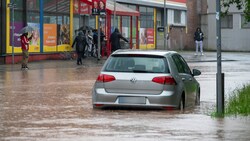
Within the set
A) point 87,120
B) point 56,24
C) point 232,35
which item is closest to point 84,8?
point 56,24

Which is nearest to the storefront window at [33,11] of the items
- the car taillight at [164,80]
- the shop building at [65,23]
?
the shop building at [65,23]

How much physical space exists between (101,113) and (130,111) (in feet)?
2.53

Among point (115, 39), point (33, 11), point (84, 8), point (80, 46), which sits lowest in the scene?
point (80, 46)

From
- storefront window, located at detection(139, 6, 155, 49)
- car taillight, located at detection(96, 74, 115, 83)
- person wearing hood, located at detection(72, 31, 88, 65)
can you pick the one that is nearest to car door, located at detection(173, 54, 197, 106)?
car taillight, located at detection(96, 74, 115, 83)

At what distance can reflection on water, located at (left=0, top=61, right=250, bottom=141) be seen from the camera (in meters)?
13.7

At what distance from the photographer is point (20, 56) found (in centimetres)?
4253

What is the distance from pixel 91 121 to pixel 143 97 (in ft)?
8.51

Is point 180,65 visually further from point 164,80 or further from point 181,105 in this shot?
point 164,80

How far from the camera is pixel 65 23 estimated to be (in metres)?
48.4

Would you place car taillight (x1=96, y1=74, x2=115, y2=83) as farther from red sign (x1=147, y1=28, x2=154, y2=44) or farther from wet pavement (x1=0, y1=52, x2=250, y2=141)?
red sign (x1=147, y1=28, x2=154, y2=44)

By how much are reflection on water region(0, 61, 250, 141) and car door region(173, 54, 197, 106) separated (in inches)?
13.7

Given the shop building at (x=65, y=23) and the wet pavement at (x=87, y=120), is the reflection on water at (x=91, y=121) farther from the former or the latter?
the shop building at (x=65, y=23)

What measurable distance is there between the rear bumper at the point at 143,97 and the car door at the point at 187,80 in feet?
3.40

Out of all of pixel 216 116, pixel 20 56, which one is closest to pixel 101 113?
pixel 216 116
